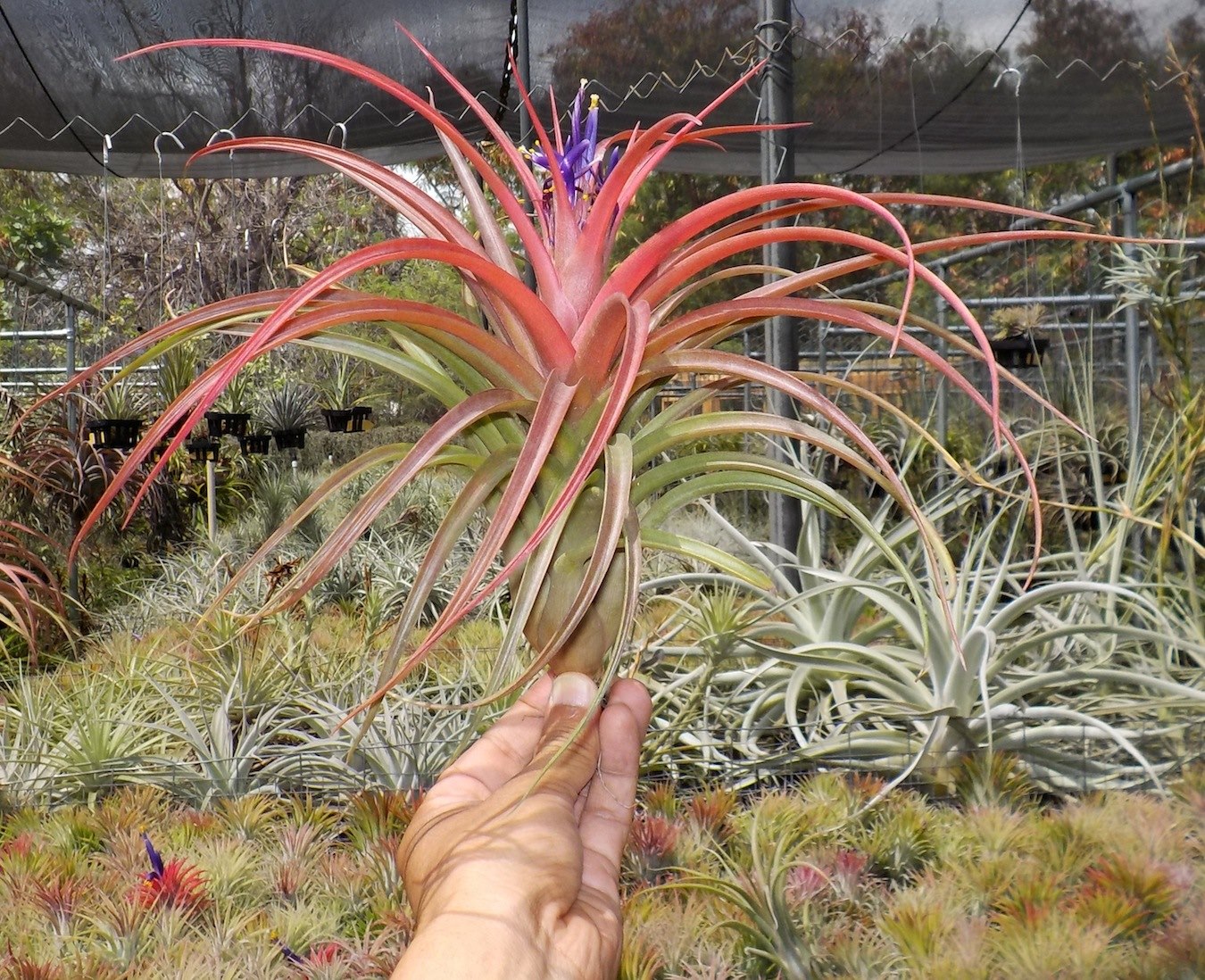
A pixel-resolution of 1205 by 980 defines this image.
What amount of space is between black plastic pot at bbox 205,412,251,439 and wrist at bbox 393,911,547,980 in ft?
11.2

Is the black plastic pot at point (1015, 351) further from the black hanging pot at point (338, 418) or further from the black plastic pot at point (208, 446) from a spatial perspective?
the black plastic pot at point (208, 446)

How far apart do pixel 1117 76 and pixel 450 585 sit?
312 centimetres

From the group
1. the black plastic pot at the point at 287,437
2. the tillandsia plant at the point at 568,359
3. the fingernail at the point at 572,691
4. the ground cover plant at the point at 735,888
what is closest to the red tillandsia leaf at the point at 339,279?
the tillandsia plant at the point at 568,359

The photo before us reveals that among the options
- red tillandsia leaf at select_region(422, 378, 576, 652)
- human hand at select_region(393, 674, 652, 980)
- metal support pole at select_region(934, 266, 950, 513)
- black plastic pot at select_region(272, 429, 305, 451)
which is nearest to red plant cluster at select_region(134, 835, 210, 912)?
human hand at select_region(393, 674, 652, 980)

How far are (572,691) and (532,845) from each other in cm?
11

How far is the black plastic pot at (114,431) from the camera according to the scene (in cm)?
333

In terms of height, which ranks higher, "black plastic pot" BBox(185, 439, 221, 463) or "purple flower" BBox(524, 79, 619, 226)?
"purple flower" BBox(524, 79, 619, 226)

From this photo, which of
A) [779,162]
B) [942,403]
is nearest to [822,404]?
[779,162]

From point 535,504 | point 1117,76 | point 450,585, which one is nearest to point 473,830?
point 535,504

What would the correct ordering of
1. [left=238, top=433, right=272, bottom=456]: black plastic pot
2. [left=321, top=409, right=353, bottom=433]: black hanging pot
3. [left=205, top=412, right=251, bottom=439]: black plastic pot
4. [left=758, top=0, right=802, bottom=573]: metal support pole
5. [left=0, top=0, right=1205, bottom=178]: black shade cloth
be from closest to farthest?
1. [left=758, top=0, right=802, bottom=573]: metal support pole
2. [left=0, top=0, right=1205, bottom=178]: black shade cloth
3. [left=205, top=412, right=251, bottom=439]: black plastic pot
4. [left=238, top=433, right=272, bottom=456]: black plastic pot
5. [left=321, top=409, right=353, bottom=433]: black hanging pot

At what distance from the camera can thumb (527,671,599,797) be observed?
0.68 meters

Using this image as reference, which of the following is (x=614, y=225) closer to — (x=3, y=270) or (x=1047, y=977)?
(x=1047, y=977)

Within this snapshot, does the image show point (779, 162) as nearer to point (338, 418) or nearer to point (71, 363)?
point (338, 418)

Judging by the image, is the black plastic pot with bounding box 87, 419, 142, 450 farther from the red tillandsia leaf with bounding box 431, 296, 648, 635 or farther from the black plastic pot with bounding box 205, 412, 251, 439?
the red tillandsia leaf with bounding box 431, 296, 648, 635
